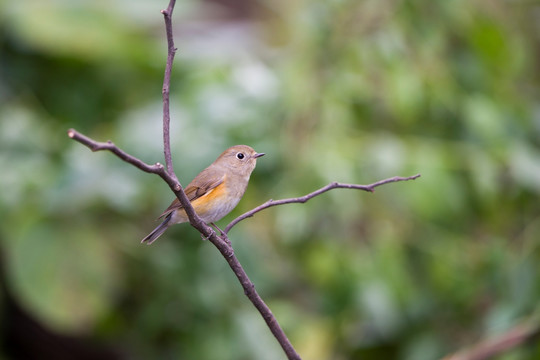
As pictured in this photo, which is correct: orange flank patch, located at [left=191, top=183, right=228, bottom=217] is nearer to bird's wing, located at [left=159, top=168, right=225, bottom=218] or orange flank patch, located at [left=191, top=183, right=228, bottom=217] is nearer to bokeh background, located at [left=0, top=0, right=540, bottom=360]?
bird's wing, located at [left=159, top=168, right=225, bottom=218]

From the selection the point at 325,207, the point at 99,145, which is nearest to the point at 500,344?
the point at 325,207

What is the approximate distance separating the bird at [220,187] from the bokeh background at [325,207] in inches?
33.7

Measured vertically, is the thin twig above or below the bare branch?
above

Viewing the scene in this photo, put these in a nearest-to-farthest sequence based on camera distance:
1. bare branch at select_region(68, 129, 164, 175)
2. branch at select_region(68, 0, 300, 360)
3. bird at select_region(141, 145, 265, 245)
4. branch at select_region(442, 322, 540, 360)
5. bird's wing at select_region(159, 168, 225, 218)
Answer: bare branch at select_region(68, 129, 164, 175), branch at select_region(68, 0, 300, 360), bird at select_region(141, 145, 265, 245), bird's wing at select_region(159, 168, 225, 218), branch at select_region(442, 322, 540, 360)

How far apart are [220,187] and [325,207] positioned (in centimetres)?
112

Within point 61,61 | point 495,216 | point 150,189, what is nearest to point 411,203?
point 495,216

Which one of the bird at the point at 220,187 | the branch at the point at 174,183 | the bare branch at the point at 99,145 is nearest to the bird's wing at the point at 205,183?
the bird at the point at 220,187

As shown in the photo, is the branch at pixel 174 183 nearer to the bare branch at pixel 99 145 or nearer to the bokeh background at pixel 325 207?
the bare branch at pixel 99 145

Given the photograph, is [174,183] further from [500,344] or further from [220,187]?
[500,344]

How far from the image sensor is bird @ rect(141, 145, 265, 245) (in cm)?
197

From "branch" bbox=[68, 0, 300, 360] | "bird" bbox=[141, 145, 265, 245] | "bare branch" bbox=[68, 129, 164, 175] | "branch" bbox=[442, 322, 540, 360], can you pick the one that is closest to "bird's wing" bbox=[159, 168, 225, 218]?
"bird" bbox=[141, 145, 265, 245]

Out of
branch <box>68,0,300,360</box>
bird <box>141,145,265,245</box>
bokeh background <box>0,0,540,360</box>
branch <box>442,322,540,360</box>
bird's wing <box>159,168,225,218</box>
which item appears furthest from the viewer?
bokeh background <box>0,0,540,360</box>

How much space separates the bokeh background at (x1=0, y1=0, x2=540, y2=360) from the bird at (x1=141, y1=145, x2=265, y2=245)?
0.86 metres

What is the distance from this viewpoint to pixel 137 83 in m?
4.69
